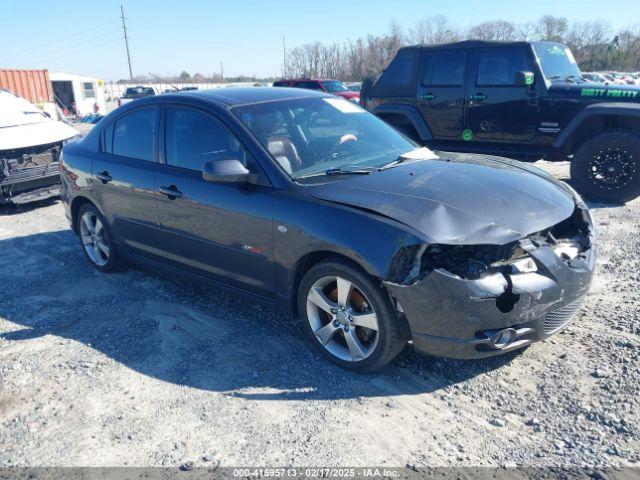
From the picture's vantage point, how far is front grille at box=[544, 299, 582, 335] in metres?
3.11

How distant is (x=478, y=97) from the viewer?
810cm

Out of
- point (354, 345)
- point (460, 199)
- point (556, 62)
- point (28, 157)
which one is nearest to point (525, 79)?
point (556, 62)

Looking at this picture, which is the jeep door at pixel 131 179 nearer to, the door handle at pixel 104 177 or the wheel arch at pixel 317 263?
the door handle at pixel 104 177

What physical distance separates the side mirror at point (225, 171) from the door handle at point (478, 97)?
18.6 ft

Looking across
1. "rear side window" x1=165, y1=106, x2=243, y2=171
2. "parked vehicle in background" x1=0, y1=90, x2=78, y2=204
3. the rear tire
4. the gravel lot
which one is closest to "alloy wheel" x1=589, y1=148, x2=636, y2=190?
the rear tire

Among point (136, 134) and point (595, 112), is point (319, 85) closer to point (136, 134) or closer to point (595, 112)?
point (595, 112)

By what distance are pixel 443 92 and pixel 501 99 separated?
954 millimetres

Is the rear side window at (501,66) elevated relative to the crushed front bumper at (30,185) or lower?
elevated

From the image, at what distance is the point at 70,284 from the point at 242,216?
2.46 metres

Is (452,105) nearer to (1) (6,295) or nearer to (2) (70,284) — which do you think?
(2) (70,284)

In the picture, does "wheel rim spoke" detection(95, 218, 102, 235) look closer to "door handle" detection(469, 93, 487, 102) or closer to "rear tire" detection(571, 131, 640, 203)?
"door handle" detection(469, 93, 487, 102)

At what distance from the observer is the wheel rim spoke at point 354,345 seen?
3.31 metres

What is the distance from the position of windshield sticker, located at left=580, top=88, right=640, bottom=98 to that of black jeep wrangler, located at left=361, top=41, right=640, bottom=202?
1 cm

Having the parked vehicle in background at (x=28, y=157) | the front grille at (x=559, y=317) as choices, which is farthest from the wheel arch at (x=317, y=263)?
the parked vehicle in background at (x=28, y=157)
